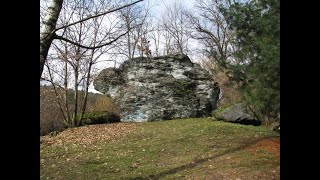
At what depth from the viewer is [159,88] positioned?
44.5ft

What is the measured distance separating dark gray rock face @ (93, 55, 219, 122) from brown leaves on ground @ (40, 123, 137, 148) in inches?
87.0

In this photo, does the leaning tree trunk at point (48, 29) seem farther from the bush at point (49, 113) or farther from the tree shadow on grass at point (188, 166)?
the bush at point (49, 113)


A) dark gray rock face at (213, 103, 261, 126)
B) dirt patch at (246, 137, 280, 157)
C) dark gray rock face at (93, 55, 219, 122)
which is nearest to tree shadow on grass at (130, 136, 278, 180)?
dirt patch at (246, 137, 280, 157)

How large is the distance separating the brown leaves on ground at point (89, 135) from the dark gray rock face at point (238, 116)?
363cm

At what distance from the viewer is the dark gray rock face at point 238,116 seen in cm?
1056

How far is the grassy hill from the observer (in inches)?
200

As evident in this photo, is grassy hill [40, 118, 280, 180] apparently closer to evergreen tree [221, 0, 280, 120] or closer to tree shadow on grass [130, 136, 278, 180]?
tree shadow on grass [130, 136, 278, 180]

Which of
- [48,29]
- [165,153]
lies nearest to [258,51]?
[165,153]

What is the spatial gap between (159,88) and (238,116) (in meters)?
4.38

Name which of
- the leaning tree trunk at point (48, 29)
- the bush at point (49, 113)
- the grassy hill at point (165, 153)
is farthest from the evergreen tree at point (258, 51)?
the bush at point (49, 113)

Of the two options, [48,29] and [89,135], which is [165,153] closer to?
[89,135]
